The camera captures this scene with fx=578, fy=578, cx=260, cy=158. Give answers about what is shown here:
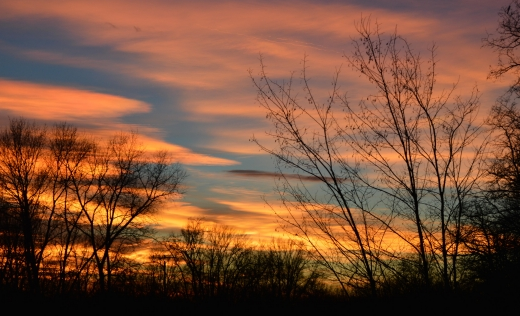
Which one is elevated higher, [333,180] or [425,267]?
[333,180]

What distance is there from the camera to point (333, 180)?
9.09 metres

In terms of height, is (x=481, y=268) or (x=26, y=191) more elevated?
(x=26, y=191)

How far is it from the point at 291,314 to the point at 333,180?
53.7ft

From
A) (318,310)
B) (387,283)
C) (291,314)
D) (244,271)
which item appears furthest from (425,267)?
(244,271)

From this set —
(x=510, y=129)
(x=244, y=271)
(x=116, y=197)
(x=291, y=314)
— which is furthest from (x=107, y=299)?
(x=510, y=129)

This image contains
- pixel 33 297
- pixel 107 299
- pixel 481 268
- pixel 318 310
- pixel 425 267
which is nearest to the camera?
pixel 425 267

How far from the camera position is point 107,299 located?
3644cm

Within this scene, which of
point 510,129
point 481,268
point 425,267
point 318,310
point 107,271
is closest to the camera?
point 425,267

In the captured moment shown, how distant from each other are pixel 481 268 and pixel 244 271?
45.6 meters

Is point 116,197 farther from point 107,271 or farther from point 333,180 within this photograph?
point 333,180

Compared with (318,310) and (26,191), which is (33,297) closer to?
(26,191)

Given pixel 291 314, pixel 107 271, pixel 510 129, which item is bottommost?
pixel 291 314

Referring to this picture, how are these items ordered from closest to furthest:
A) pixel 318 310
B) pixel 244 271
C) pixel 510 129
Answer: pixel 510 129 < pixel 318 310 < pixel 244 271

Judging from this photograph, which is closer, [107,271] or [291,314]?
[291,314]
